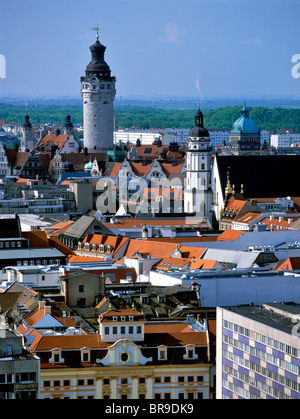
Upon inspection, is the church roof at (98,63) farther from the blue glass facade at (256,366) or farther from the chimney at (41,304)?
the blue glass facade at (256,366)

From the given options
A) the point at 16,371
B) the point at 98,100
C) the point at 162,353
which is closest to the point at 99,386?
the point at 162,353

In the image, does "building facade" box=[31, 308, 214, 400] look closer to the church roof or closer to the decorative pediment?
the decorative pediment

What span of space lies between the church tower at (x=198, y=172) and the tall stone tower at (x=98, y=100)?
626 inches

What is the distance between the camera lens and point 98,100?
5444cm

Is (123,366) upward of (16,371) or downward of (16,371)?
downward

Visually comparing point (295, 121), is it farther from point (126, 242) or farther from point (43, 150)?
point (126, 242)

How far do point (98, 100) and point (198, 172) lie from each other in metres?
16.5

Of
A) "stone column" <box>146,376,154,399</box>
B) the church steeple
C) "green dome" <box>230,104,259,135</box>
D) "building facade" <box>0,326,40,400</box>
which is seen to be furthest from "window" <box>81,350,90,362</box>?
"green dome" <box>230,104,259,135</box>

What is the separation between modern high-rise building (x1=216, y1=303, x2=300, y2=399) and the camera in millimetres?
11156

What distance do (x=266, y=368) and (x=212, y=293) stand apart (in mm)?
6783

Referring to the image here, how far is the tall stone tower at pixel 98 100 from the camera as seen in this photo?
2141 inches

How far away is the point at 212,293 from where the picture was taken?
18438mm

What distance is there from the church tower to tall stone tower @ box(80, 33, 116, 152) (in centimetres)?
1591

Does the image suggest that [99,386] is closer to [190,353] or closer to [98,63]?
[190,353]
